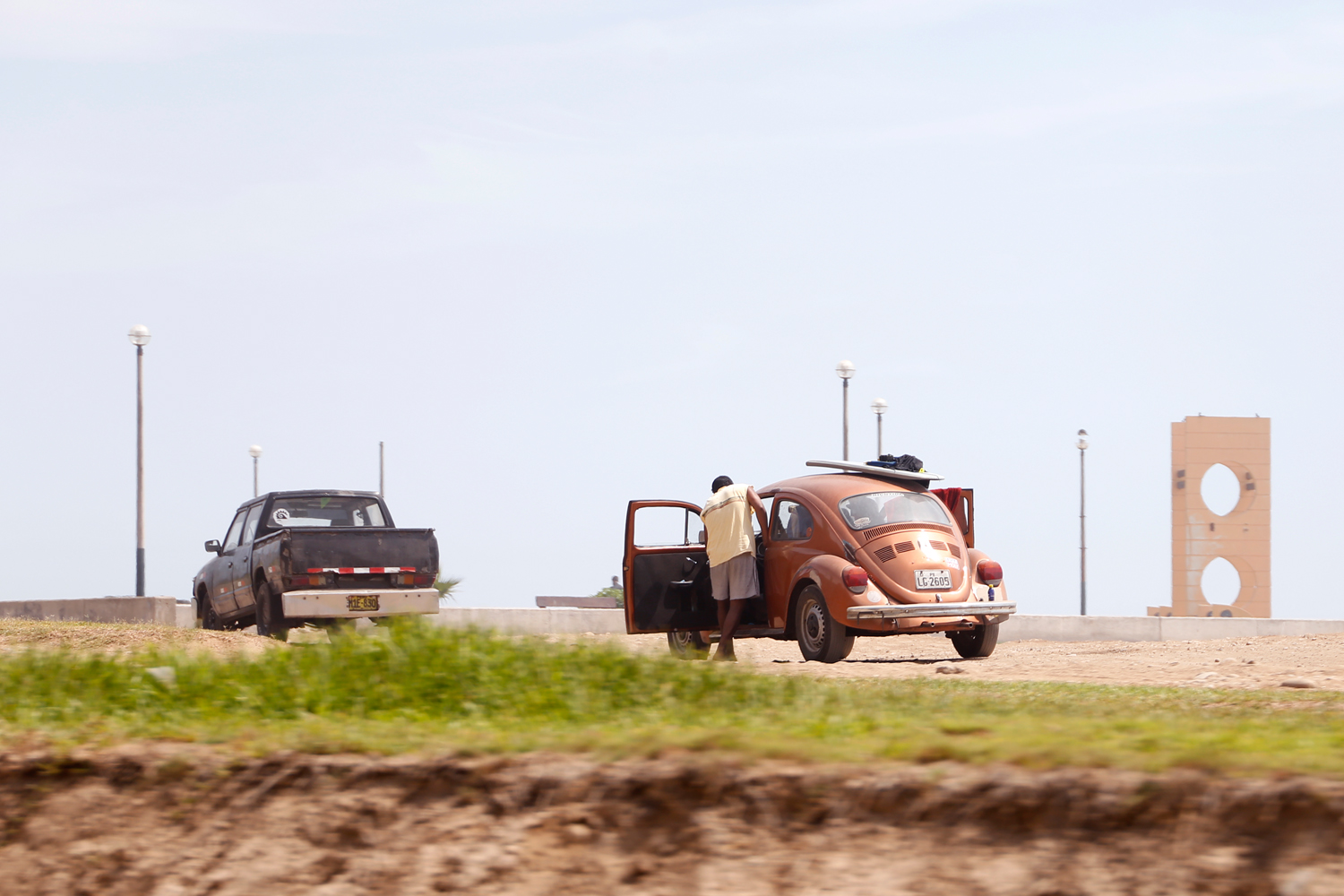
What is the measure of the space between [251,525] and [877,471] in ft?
27.9

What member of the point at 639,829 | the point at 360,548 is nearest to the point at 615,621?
the point at 360,548

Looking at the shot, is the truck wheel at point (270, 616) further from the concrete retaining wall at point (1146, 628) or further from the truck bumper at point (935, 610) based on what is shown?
the concrete retaining wall at point (1146, 628)

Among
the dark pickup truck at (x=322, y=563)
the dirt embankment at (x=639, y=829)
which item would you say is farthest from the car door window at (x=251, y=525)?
the dirt embankment at (x=639, y=829)

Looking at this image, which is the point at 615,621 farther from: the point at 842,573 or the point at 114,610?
the point at 842,573

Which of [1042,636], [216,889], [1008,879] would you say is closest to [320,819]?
[216,889]

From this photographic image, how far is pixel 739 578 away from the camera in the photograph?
13086 millimetres

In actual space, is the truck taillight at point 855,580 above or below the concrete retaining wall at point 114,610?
above

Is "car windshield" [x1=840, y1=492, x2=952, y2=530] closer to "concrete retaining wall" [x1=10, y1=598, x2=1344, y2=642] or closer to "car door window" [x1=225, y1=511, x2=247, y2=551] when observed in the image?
"concrete retaining wall" [x1=10, y1=598, x2=1344, y2=642]

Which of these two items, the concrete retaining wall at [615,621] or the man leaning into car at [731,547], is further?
the concrete retaining wall at [615,621]

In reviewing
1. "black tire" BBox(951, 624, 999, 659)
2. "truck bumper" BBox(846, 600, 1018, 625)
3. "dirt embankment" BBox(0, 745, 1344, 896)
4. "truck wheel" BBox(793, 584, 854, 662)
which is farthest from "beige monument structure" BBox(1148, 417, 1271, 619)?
"dirt embankment" BBox(0, 745, 1344, 896)

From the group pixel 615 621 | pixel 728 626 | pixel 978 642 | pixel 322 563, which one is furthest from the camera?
pixel 615 621

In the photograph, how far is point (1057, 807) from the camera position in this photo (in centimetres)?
408

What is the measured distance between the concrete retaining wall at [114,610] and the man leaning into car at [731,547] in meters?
12.9

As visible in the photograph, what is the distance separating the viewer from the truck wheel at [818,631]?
491 inches
